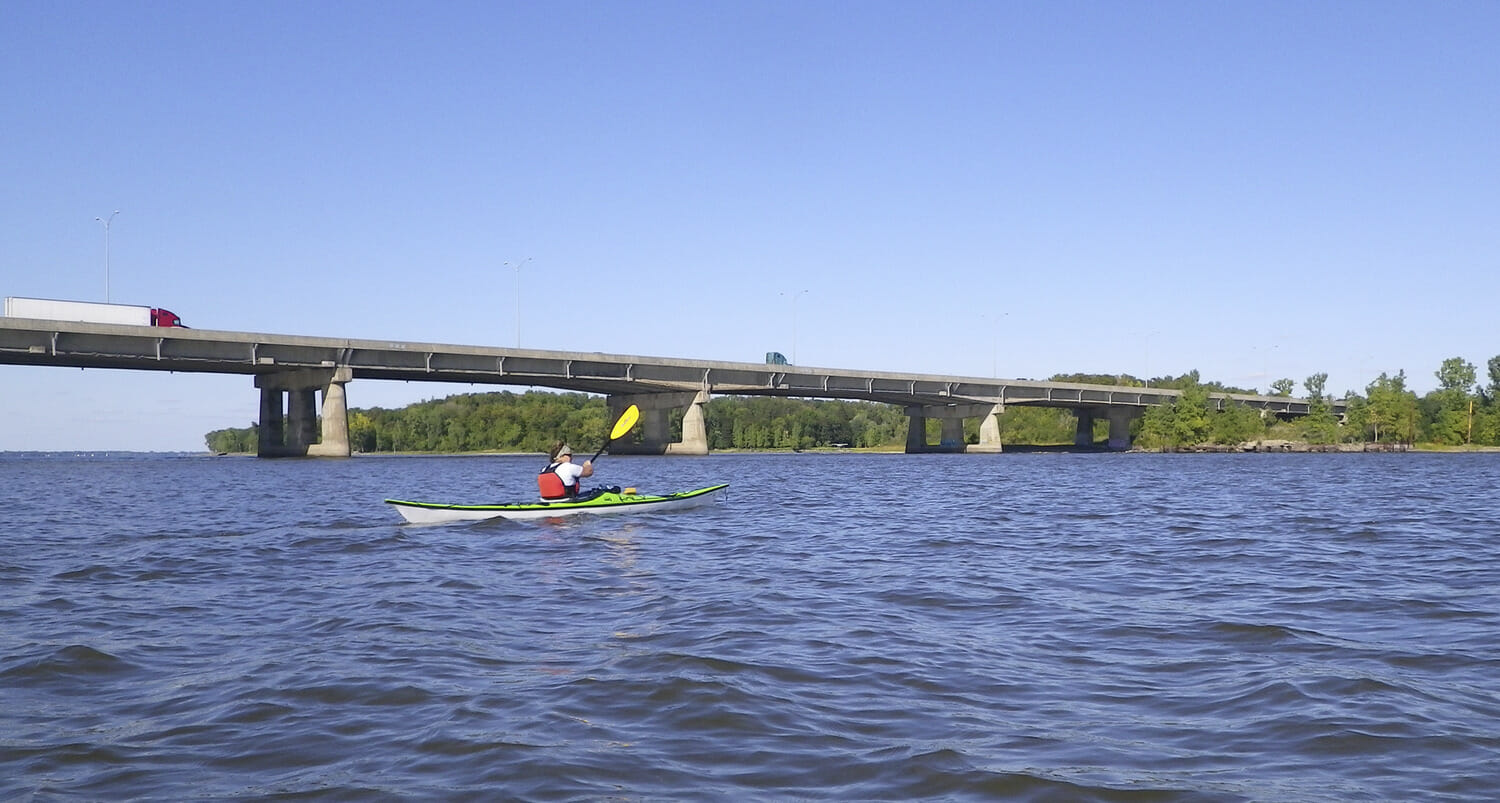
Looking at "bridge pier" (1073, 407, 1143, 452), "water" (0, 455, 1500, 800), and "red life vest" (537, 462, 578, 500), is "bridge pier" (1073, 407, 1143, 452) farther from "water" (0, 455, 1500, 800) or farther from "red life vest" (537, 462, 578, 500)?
"red life vest" (537, 462, 578, 500)

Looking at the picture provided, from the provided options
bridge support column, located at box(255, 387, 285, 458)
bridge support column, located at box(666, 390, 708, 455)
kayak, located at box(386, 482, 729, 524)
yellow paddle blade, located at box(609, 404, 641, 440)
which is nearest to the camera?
kayak, located at box(386, 482, 729, 524)

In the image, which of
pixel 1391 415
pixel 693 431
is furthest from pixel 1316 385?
pixel 693 431

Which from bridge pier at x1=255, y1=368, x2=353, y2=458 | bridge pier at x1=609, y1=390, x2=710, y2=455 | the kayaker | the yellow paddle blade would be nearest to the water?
the kayaker

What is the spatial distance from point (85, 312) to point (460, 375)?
2174 centimetres

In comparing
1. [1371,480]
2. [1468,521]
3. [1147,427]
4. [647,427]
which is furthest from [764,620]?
[1147,427]

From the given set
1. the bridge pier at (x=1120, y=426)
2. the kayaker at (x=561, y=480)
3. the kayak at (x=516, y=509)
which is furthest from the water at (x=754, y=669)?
the bridge pier at (x=1120, y=426)

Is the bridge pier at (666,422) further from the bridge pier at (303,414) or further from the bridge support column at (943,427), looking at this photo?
the bridge support column at (943,427)

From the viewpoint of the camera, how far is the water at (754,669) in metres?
5.78

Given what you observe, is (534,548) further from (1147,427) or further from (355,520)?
(1147,427)

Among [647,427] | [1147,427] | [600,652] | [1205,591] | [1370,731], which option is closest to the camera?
[1370,731]

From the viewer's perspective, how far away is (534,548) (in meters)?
17.8

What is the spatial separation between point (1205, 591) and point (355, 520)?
17343 millimetres

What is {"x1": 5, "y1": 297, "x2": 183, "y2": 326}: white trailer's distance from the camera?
5519 centimetres

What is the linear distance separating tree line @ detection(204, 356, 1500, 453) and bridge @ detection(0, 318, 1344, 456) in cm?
422
